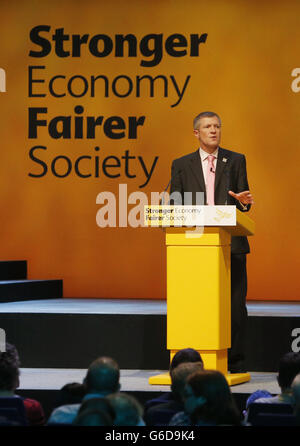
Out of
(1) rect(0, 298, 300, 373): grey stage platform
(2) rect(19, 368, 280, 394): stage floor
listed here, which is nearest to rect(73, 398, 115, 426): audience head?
(2) rect(19, 368, 280, 394): stage floor

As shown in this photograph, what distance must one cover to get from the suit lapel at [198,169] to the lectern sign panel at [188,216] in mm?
473

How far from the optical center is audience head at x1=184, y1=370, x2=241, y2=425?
270cm

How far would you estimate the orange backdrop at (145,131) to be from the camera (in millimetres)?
7434

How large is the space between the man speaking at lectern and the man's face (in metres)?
0.03

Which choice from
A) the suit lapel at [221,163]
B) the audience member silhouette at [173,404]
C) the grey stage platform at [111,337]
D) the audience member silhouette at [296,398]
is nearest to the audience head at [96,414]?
the audience member silhouette at [173,404]

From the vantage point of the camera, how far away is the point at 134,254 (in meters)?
7.63

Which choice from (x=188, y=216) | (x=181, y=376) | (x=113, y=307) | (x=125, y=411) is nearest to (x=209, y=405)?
(x=125, y=411)

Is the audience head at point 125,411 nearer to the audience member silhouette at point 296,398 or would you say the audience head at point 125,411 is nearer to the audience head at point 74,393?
the audience member silhouette at point 296,398

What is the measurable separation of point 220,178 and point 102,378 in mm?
1909

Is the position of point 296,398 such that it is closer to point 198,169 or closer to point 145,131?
point 198,169

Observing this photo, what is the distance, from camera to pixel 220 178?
4.77 meters
